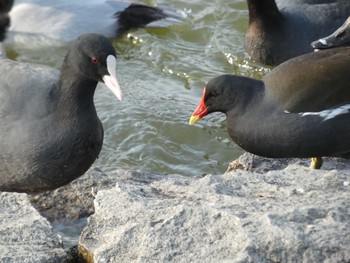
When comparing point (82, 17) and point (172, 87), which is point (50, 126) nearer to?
point (172, 87)

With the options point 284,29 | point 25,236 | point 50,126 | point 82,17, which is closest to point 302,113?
point 50,126

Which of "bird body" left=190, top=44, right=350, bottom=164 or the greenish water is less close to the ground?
"bird body" left=190, top=44, right=350, bottom=164

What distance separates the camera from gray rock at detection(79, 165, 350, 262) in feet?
12.1

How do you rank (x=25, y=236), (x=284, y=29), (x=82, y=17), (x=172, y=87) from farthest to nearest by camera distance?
(x=82, y=17) < (x=284, y=29) < (x=172, y=87) < (x=25, y=236)

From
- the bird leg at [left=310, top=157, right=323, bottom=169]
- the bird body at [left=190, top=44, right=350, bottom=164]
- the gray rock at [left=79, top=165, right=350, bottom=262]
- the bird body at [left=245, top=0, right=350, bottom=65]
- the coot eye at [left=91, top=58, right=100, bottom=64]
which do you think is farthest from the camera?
the bird body at [left=245, top=0, right=350, bottom=65]

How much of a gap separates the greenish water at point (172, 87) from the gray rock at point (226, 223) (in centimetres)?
231

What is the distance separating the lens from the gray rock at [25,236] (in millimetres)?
4016

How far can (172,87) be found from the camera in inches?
314

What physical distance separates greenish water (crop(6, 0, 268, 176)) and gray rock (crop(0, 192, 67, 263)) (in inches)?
77.7

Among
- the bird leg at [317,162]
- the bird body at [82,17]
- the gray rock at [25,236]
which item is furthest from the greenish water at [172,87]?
the gray rock at [25,236]

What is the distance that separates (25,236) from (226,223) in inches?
43.6

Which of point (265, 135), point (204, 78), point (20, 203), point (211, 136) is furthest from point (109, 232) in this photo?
point (204, 78)

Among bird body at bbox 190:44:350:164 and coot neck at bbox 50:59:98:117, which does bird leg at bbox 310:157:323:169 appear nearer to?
bird body at bbox 190:44:350:164

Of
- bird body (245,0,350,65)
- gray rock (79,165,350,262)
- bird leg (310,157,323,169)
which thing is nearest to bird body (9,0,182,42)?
bird body (245,0,350,65)
